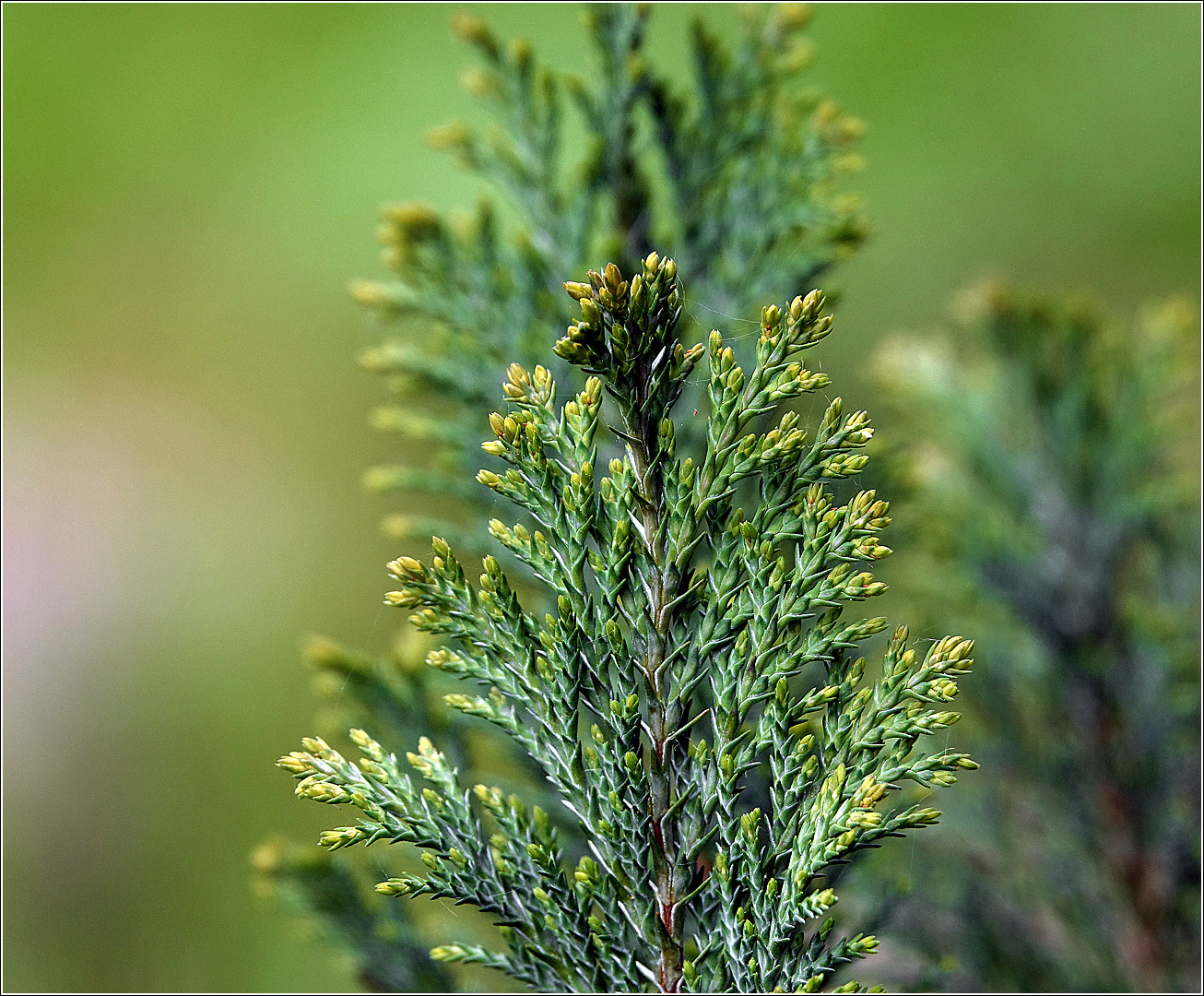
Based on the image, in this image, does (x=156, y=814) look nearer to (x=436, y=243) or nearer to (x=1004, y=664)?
(x=436, y=243)

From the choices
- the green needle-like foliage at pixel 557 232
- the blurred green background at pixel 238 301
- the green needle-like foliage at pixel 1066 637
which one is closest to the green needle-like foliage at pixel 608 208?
the green needle-like foliage at pixel 557 232

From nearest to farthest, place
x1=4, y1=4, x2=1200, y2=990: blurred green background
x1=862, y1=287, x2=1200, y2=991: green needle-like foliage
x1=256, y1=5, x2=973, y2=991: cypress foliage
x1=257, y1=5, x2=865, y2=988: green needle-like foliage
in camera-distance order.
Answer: x1=256, y1=5, x2=973, y2=991: cypress foliage, x1=257, y1=5, x2=865, y2=988: green needle-like foliage, x1=862, y1=287, x2=1200, y2=991: green needle-like foliage, x1=4, y1=4, x2=1200, y2=990: blurred green background

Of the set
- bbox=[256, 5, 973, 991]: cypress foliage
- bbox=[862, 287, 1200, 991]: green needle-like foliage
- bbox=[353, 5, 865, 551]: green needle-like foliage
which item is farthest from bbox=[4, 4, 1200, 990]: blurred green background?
bbox=[256, 5, 973, 991]: cypress foliage

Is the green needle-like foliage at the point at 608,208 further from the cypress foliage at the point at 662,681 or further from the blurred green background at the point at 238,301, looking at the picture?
the blurred green background at the point at 238,301

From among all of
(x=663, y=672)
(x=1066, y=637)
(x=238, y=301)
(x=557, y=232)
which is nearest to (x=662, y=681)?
(x=663, y=672)

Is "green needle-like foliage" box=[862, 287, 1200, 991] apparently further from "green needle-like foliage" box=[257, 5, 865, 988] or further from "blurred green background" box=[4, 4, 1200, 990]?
"blurred green background" box=[4, 4, 1200, 990]

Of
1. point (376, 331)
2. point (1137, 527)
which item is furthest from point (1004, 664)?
point (376, 331)
